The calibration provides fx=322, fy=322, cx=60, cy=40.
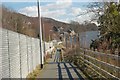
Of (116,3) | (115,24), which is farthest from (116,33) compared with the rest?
(116,3)

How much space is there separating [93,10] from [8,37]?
63.9 feet

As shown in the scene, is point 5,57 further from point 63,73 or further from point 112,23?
point 112,23

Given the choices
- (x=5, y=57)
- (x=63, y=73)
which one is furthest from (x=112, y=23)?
(x=5, y=57)

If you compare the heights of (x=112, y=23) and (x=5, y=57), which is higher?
(x=112, y=23)

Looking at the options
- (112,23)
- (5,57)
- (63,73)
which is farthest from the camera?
(112,23)

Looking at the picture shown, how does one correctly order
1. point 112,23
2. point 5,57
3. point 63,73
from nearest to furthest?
point 5,57, point 63,73, point 112,23

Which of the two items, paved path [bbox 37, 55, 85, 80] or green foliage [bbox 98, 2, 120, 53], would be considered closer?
paved path [bbox 37, 55, 85, 80]

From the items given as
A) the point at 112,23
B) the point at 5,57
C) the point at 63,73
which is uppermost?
the point at 112,23

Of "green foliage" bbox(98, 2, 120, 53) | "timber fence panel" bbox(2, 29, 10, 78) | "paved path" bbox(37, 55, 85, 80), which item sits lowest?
"paved path" bbox(37, 55, 85, 80)

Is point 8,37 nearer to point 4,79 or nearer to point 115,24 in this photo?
point 4,79

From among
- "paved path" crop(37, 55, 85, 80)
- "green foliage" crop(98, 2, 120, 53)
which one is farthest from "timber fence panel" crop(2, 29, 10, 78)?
"green foliage" crop(98, 2, 120, 53)

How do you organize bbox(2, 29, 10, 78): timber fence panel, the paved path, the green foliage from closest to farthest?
1. bbox(2, 29, 10, 78): timber fence panel
2. the paved path
3. the green foliage

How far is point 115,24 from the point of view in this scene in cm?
1950

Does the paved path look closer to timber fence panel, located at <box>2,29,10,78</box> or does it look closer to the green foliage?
the green foliage
